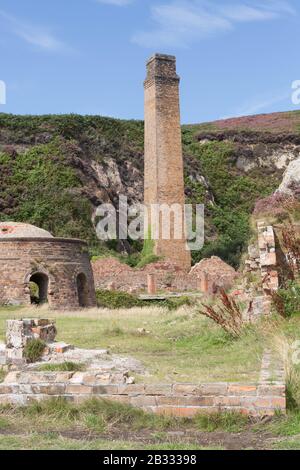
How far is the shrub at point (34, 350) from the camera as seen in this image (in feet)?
25.6

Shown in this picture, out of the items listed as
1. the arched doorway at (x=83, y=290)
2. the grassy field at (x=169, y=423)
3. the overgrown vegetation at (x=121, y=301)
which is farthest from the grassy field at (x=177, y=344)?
the overgrown vegetation at (x=121, y=301)

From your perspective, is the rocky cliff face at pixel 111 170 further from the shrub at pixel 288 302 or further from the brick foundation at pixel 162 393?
the brick foundation at pixel 162 393

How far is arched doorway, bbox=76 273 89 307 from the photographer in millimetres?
23236

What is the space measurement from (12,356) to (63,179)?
1388 inches

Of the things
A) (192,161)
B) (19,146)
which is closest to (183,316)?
(19,146)

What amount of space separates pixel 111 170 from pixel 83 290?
24.4 m

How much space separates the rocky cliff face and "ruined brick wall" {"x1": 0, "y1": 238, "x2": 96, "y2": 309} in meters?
17.0

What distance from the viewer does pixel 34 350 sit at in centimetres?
793

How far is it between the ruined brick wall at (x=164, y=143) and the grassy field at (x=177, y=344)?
18.8m

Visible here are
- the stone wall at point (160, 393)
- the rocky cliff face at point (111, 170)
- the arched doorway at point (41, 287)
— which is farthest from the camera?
the rocky cliff face at point (111, 170)

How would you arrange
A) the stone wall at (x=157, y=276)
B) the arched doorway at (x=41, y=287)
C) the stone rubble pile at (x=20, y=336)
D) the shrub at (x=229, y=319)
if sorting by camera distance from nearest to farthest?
the stone rubble pile at (x=20, y=336)
the shrub at (x=229, y=319)
the arched doorway at (x=41, y=287)
the stone wall at (x=157, y=276)

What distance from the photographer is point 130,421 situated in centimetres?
554

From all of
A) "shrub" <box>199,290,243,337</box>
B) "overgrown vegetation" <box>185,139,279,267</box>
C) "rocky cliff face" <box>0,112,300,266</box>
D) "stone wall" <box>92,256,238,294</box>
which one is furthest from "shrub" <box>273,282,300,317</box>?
"overgrown vegetation" <box>185,139,279,267</box>
